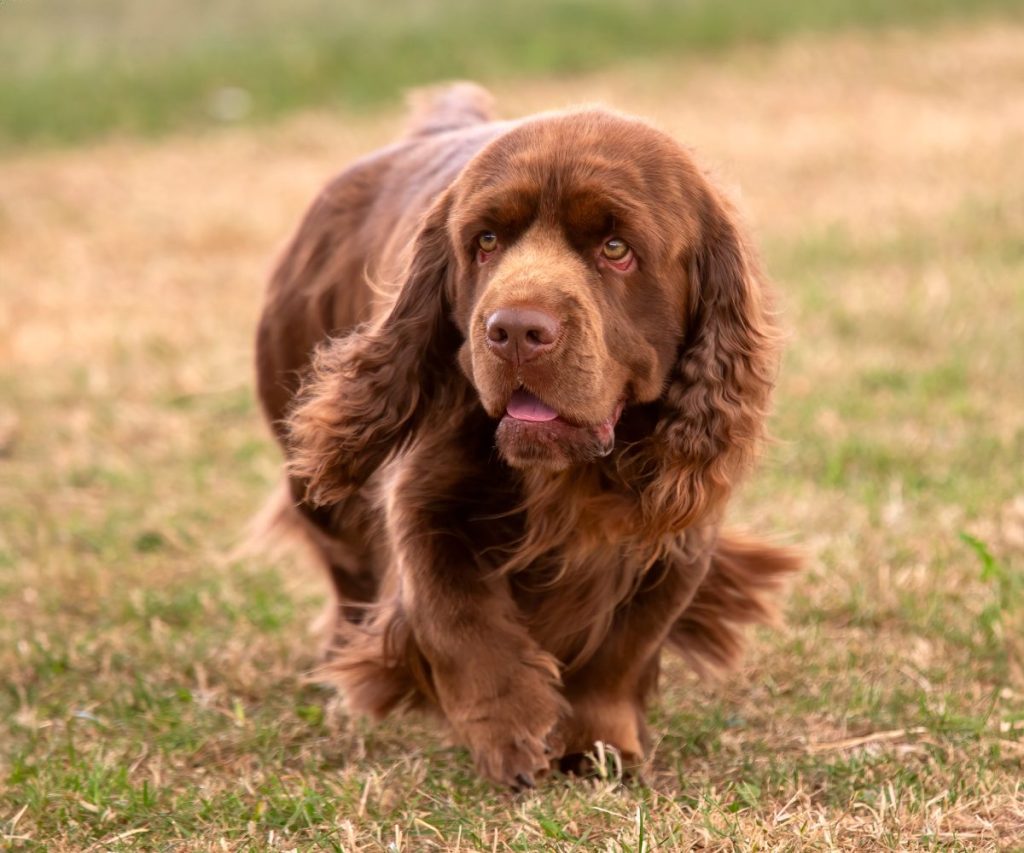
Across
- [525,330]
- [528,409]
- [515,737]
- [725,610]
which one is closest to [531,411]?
[528,409]

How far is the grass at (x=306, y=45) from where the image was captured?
620 inches

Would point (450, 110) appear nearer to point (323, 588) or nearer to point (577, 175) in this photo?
point (323, 588)

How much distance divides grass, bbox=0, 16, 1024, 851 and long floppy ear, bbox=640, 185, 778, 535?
19.8 inches

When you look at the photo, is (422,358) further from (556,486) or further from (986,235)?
(986,235)

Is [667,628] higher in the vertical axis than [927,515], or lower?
higher

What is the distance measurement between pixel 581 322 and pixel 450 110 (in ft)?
6.71

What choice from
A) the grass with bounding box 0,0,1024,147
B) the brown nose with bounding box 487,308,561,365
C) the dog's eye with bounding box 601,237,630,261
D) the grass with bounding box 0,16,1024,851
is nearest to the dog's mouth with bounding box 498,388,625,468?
the brown nose with bounding box 487,308,561,365

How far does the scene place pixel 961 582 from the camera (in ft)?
16.7

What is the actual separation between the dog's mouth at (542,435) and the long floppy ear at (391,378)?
15.4 inches

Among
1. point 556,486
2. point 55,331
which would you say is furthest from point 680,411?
point 55,331

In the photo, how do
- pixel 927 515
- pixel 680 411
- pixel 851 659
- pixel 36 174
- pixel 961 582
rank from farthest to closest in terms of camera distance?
1. pixel 36 174
2. pixel 927 515
3. pixel 961 582
4. pixel 851 659
5. pixel 680 411

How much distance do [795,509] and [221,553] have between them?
1980 mm

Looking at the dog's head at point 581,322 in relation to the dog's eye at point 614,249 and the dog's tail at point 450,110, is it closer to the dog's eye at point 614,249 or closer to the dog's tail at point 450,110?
the dog's eye at point 614,249

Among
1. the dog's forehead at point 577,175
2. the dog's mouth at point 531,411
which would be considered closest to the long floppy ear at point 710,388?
the dog's forehead at point 577,175
